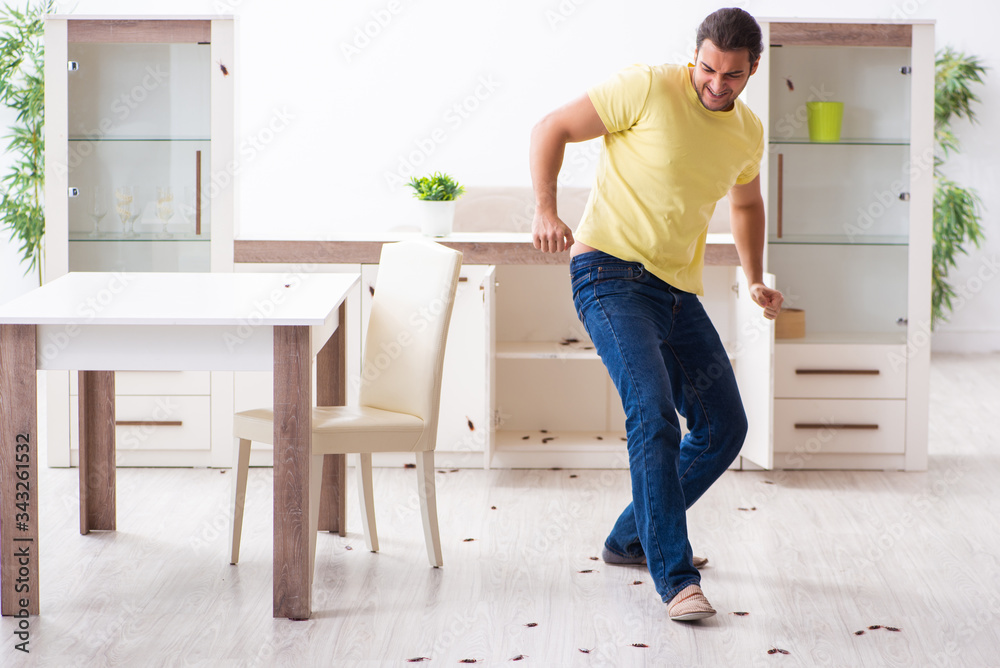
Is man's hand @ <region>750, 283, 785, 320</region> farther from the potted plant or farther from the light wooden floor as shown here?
the potted plant

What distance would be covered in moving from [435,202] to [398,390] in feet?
3.39

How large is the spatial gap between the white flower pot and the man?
A: 112 centimetres

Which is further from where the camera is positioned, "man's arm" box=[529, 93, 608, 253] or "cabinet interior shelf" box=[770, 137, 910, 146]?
"cabinet interior shelf" box=[770, 137, 910, 146]

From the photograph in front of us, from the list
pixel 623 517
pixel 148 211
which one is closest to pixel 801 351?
pixel 623 517

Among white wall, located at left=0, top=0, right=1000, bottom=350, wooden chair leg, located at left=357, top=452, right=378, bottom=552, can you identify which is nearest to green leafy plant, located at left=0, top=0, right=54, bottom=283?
white wall, located at left=0, top=0, right=1000, bottom=350

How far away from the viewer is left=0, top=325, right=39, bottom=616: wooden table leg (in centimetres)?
200

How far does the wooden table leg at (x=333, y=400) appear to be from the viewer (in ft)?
8.45

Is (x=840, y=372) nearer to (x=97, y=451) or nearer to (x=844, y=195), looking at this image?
(x=844, y=195)

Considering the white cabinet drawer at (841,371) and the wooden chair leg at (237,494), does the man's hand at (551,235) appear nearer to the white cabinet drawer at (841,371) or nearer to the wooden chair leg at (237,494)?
the wooden chair leg at (237,494)

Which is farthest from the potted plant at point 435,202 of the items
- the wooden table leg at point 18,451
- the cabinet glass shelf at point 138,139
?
the wooden table leg at point 18,451

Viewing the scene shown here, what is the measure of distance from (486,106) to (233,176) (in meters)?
2.48

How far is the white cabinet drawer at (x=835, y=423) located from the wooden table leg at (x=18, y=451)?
91.3 inches

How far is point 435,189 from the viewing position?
127 inches

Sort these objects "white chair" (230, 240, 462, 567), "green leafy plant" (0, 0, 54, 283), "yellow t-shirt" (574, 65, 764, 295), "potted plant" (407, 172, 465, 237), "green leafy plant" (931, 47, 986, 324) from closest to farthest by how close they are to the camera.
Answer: "yellow t-shirt" (574, 65, 764, 295) < "white chair" (230, 240, 462, 567) < "potted plant" (407, 172, 465, 237) < "green leafy plant" (0, 0, 54, 283) < "green leafy plant" (931, 47, 986, 324)
